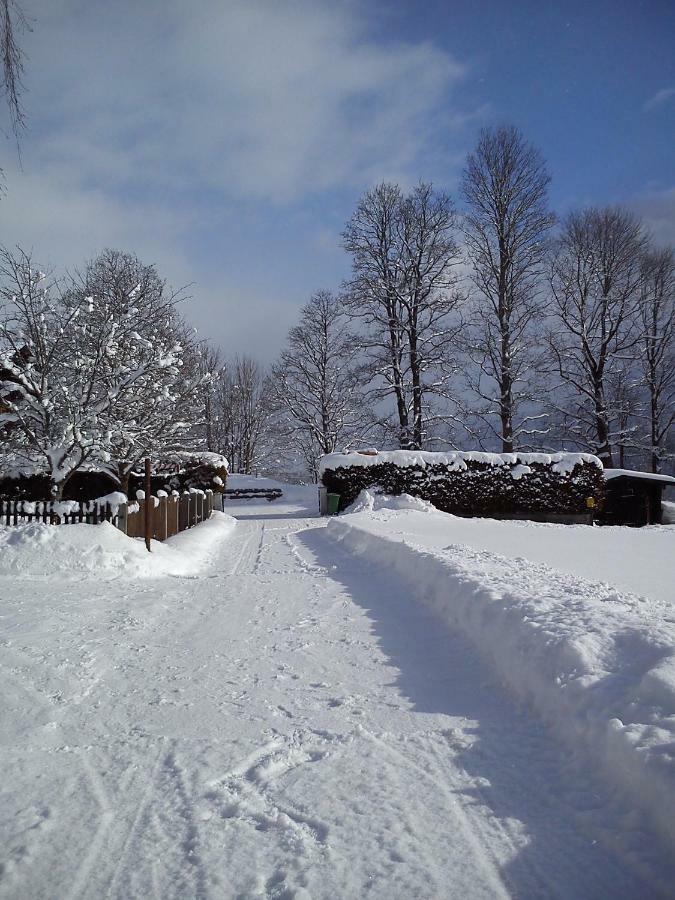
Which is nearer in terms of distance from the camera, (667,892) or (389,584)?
(667,892)

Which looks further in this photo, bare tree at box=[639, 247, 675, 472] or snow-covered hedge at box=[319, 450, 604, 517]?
bare tree at box=[639, 247, 675, 472]

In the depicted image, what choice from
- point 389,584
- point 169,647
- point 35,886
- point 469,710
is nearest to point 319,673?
point 469,710

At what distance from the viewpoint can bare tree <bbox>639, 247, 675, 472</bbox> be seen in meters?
30.6

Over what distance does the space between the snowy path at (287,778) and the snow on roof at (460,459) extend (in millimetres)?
17656

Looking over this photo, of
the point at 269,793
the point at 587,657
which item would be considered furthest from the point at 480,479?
the point at 269,793

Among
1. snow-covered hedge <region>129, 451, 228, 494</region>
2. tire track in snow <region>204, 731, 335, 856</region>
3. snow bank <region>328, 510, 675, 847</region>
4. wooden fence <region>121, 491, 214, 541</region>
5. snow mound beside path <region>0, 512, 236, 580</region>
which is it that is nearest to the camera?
tire track in snow <region>204, 731, 335, 856</region>

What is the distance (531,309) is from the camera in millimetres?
27938

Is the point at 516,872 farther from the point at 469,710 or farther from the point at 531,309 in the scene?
the point at 531,309

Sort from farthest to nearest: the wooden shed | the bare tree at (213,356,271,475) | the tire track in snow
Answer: the bare tree at (213,356,271,475) → the wooden shed → the tire track in snow

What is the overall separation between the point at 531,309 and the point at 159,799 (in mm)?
28427

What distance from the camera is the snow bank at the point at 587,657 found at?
2.83m

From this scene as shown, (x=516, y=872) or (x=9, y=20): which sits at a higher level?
(x=9, y=20)

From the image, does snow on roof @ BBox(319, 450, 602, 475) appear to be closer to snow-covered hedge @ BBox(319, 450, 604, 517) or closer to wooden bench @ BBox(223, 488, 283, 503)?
snow-covered hedge @ BBox(319, 450, 604, 517)

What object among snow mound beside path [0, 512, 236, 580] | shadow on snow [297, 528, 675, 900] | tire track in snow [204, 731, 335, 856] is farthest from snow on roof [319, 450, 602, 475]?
tire track in snow [204, 731, 335, 856]
